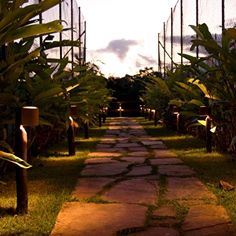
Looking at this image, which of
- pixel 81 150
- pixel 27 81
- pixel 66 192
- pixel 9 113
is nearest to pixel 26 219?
pixel 66 192

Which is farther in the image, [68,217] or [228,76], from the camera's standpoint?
[228,76]

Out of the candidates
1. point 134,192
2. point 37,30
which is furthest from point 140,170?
point 37,30

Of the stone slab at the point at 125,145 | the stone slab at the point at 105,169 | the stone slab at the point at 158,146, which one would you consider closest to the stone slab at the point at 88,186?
the stone slab at the point at 105,169

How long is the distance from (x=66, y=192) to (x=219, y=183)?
112 centimetres

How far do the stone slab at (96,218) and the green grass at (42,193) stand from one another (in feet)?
0.21

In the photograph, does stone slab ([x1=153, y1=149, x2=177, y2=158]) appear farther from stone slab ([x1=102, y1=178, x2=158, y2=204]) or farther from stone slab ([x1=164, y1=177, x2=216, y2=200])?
stone slab ([x1=102, y1=178, x2=158, y2=204])

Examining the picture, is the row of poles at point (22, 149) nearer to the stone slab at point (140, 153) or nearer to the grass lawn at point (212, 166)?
Result: the grass lawn at point (212, 166)

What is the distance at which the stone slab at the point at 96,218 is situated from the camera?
2.36m

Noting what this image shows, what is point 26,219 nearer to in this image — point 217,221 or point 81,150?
point 217,221

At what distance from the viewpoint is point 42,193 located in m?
3.26

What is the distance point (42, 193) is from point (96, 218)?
0.79m

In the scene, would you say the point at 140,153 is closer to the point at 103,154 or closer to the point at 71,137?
the point at 103,154

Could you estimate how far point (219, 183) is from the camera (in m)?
3.43

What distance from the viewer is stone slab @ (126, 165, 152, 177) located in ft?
13.0
